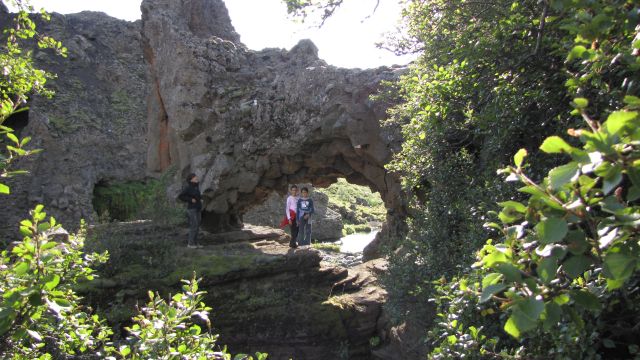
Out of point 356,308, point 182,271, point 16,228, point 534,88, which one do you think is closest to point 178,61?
point 182,271

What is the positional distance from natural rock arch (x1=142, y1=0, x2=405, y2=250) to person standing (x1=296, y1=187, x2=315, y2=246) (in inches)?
28.7

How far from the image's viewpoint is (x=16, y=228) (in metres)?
16.0

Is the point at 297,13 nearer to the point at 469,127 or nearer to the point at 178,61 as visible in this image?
the point at 469,127

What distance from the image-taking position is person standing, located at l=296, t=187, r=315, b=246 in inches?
414

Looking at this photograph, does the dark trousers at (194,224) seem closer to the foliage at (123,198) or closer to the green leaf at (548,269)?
the foliage at (123,198)

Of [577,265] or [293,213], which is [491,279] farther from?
[293,213]

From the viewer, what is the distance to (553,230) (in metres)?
1.05

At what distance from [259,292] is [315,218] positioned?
458 inches

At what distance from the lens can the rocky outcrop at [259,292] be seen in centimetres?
860

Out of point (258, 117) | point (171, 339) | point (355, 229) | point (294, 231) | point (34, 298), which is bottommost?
point (355, 229)

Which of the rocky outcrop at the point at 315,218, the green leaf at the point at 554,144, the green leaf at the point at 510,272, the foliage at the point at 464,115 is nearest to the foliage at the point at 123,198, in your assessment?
the rocky outcrop at the point at 315,218

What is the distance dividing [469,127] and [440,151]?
47 centimetres

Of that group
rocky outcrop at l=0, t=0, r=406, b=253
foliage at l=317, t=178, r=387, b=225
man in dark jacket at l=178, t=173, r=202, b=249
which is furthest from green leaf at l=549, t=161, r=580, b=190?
foliage at l=317, t=178, r=387, b=225

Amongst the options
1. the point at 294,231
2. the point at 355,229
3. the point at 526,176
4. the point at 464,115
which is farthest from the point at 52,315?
the point at 355,229
